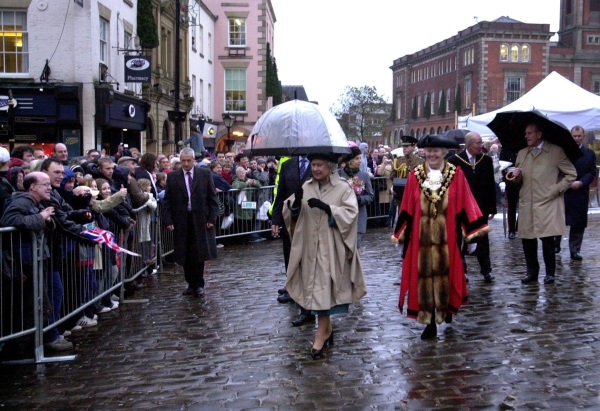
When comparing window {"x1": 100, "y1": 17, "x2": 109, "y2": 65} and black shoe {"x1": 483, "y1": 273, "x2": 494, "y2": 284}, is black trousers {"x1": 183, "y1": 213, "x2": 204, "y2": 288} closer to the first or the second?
black shoe {"x1": 483, "y1": 273, "x2": 494, "y2": 284}

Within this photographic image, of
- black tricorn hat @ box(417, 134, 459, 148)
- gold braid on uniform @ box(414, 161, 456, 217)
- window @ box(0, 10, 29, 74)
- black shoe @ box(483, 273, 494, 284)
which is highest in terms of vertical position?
window @ box(0, 10, 29, 74)

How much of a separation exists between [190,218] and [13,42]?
1467 cm

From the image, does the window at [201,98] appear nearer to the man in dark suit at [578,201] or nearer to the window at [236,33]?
the window at [236,33]

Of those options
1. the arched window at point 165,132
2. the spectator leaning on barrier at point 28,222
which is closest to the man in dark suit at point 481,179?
the spectator leaning on barrier at point 28,222

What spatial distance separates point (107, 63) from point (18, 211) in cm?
1818

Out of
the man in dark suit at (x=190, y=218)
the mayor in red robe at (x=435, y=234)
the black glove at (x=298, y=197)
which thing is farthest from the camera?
the man in dark suit at (x=190, y=218)

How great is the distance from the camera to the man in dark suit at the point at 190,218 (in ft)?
31.7

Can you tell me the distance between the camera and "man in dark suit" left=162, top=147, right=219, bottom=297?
31.7 feet

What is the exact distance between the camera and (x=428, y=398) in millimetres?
5270

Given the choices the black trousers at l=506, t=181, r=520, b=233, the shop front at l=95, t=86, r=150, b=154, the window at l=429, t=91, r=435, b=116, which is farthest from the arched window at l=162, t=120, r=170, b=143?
the window at l=429, t=91, r=435, b=116

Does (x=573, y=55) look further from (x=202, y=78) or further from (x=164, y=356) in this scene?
(x=164, y=356)

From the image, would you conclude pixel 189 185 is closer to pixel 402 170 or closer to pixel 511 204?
pixel 402 170

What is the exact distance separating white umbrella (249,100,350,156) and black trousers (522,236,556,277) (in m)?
3.13

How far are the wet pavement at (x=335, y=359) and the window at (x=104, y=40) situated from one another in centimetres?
1562
